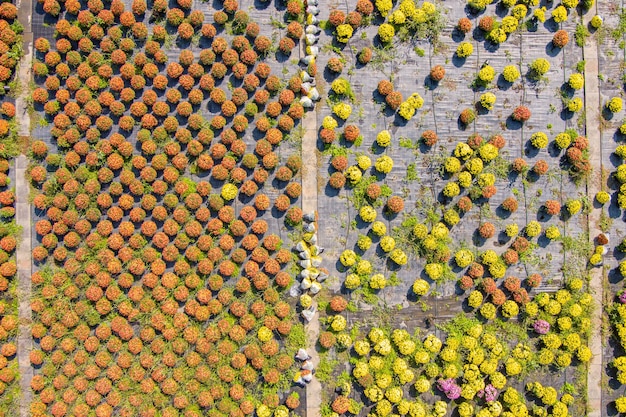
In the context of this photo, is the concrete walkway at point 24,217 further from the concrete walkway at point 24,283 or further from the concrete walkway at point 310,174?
the concrete walkway at point 310,174

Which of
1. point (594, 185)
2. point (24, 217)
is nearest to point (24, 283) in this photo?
point (24, 217)

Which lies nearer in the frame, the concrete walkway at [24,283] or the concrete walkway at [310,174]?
the concrete walkway at [24,283]

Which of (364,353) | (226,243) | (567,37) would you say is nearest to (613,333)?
(364,353)

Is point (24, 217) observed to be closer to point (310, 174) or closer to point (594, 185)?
point (310, 174)

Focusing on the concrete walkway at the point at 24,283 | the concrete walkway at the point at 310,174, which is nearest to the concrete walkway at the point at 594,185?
the concrete walkway at the point at 310,174

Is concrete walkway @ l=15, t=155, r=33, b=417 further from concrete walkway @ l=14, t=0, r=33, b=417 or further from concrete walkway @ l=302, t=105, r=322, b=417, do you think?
concrete walkway @ l=302, t=105, r=322, b=417

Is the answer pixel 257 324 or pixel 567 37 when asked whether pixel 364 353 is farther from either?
pixel 567 37

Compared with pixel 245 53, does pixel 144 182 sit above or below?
below
